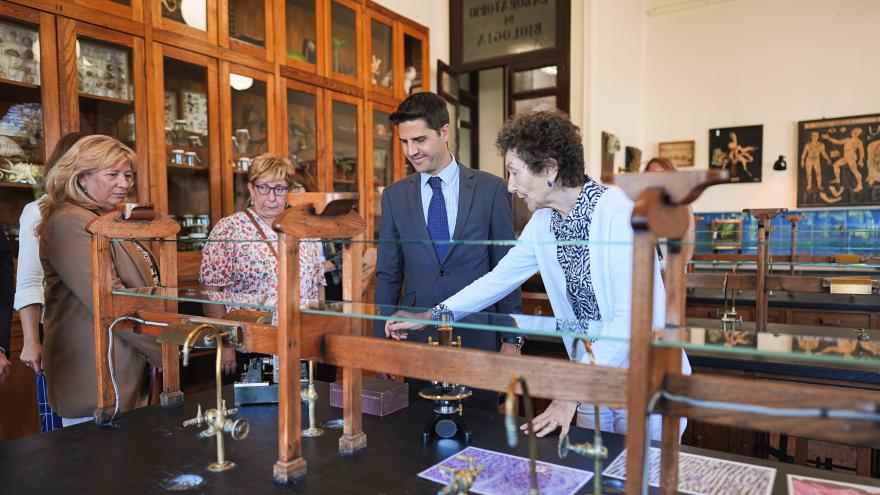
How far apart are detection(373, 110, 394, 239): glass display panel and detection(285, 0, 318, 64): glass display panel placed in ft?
2.54

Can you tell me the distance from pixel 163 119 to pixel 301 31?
4.23 feet

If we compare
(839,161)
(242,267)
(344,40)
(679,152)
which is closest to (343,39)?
(344,40)

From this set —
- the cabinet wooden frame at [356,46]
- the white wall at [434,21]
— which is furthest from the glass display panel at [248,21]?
the white wall at [434,21]

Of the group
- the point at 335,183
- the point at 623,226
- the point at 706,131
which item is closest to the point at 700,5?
the point at 706,131

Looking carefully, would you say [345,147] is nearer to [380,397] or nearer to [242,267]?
[242,267]

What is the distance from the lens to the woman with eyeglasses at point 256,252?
8.72 ft

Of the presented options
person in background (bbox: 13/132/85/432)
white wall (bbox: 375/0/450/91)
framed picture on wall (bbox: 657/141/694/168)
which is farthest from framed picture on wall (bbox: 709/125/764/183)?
person in background (bbox: 13/132/85/432)

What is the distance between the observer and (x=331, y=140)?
4.24 m

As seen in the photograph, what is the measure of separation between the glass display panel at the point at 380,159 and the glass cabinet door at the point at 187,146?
4.94 ft

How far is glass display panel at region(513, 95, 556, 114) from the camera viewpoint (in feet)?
18.9

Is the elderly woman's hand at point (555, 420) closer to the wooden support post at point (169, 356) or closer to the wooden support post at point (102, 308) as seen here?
the wooden support post at point (169, 356)

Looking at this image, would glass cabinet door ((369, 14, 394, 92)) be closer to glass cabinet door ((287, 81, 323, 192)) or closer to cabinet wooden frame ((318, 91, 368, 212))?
cabinet wooden frame ((318, 91, 368, 212))

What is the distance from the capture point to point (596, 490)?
97 cm

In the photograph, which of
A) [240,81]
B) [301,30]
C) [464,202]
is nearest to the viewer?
[464,202]
